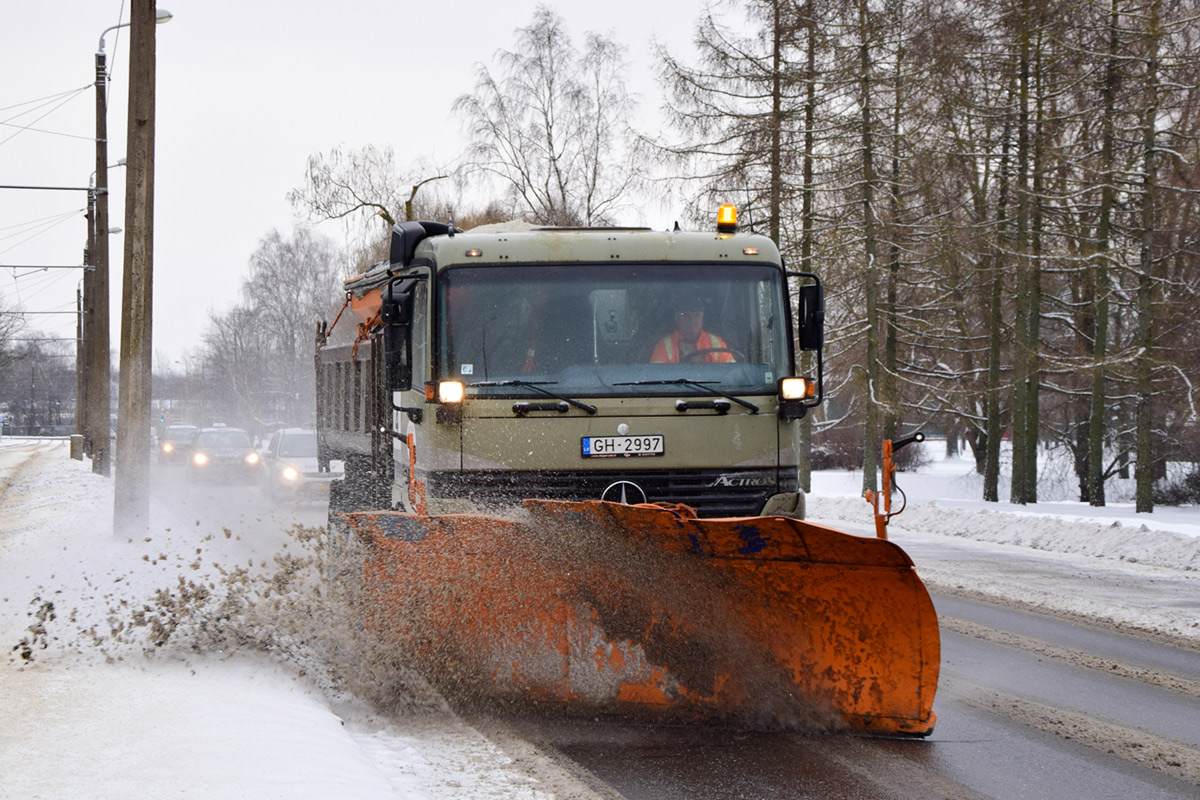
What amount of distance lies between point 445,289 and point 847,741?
3.47m

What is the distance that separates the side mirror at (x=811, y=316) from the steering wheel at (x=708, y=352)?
1.32 ft

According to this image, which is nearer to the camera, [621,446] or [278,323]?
[621,446]

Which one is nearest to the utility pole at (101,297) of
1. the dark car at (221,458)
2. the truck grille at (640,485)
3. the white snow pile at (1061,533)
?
the dark car at (221,458)

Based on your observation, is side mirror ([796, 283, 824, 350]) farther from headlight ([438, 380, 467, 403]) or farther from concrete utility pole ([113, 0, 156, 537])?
concrete utility pole ([113, 0, 156, 537])

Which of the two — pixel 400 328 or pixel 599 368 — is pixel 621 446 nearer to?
pixel 599 368

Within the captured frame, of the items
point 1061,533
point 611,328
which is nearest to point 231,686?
point 611,328

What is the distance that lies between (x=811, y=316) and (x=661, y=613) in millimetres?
2619

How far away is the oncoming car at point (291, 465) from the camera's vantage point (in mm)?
17484

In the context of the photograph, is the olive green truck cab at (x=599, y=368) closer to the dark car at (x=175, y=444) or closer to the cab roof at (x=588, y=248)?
the cab roof at (x=588, y=248)

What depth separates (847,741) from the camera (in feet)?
16.5

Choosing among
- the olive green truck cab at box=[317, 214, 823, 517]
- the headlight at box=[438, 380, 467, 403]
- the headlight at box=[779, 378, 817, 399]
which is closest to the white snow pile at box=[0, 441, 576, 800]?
the olive green truck cab at box=[317, 214, 823, 517]

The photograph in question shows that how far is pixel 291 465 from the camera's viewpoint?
18.9 m

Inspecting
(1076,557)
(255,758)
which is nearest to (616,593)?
(255,758)

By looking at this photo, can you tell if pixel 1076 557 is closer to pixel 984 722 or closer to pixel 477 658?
pixel 984 722
